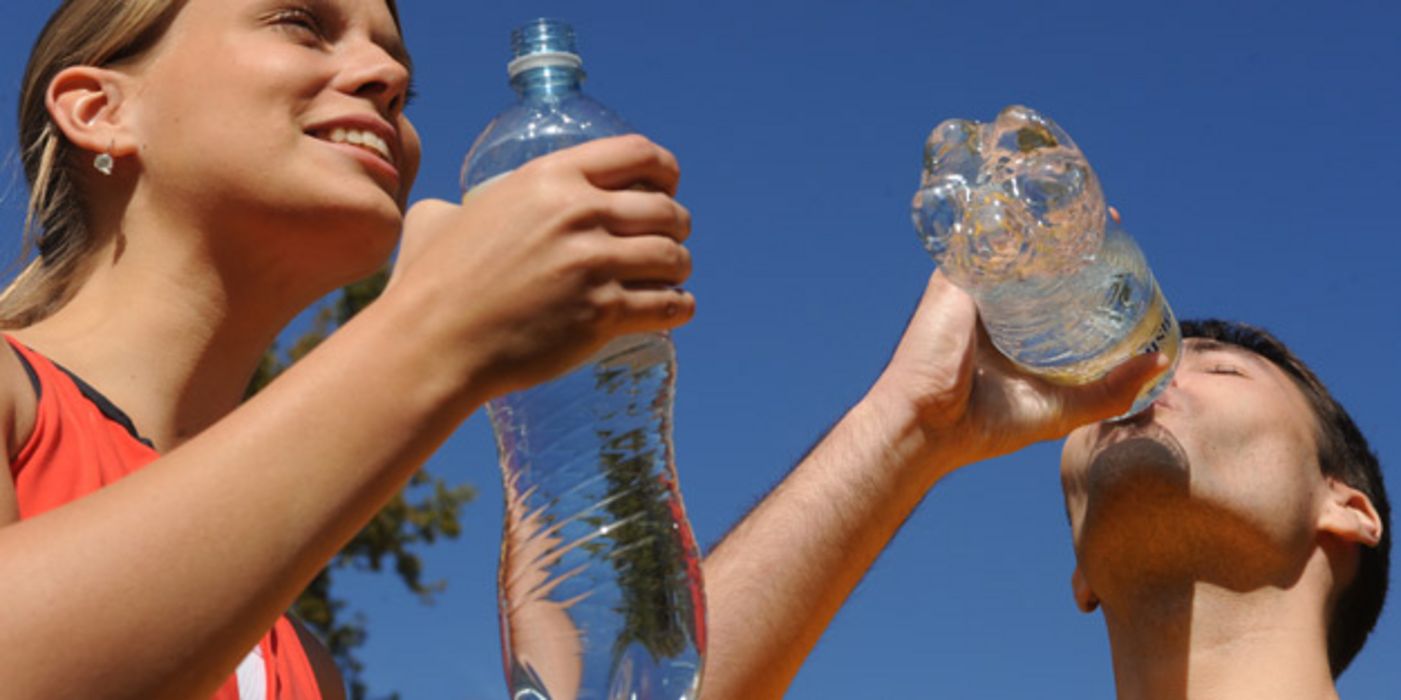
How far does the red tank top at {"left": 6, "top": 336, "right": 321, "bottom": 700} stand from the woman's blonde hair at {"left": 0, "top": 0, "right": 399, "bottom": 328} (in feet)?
1.29

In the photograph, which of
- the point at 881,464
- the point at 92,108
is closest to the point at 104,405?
the point at 92,108

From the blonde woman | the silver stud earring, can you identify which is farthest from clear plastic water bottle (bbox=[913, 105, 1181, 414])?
the silver stud earring

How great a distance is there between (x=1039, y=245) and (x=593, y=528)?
75.3 inches

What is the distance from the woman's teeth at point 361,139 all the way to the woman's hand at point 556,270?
2.86 feet

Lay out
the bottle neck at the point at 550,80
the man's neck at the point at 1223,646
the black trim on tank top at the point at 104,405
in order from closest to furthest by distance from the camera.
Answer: the bottle neck at the point at 550,80 → the black trim on tank top at the point at 104,405 → the man's neck at the point at 1223,646

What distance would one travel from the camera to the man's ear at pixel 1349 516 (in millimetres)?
4715

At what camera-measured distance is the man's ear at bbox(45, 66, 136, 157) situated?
2588 mm

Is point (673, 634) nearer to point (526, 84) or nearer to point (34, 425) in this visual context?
point (526, 84)

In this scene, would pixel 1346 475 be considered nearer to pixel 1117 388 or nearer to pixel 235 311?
pixel 1117 388

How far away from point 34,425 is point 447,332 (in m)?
0.80

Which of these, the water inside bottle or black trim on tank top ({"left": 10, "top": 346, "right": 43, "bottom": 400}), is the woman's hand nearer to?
the water inside bottle

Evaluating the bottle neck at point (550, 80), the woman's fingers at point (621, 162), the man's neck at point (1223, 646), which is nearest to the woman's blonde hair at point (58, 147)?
the bottle neck at point (550, 80)

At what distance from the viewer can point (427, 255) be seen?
163cm

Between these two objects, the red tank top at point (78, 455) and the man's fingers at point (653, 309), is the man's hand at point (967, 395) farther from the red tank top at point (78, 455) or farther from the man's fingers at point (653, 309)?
the man's fingers at point (653, 309)
